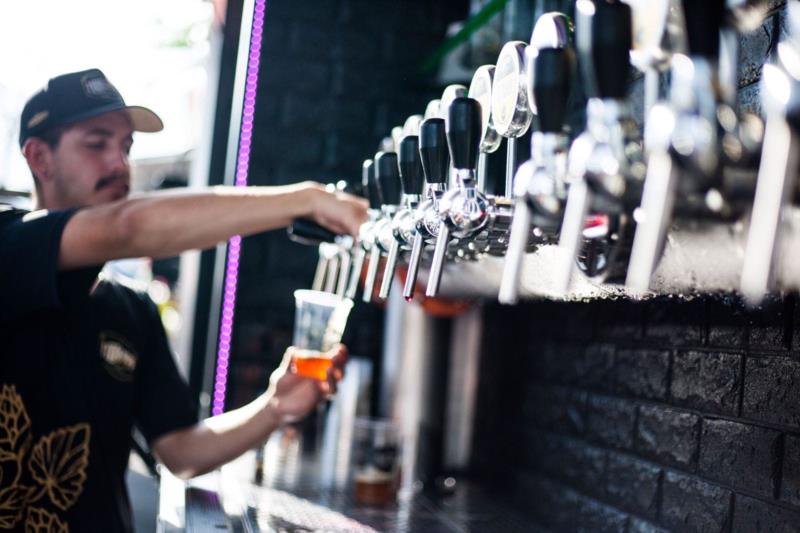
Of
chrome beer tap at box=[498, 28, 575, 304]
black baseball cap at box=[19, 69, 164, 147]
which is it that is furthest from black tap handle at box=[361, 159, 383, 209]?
black baseball cap at box=[19, 69, 164, 147]

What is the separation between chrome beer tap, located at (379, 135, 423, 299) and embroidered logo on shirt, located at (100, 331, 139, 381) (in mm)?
1209

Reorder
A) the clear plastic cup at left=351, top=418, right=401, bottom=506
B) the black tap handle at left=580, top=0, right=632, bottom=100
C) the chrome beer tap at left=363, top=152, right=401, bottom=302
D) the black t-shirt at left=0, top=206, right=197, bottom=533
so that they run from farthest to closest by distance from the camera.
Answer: the clear plastic cup at left=351, top=418, right=401, bottom=506, the black t-shirt at left=0, top=206, right=197, bottom=533, the chrome beer tap at left=363, top=152, right=401, bottom=302, the black tap handle at left=580, top=0, right=632, bottom=100

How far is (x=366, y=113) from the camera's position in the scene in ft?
10.7

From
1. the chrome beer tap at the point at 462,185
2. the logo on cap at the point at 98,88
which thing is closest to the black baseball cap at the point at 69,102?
the logo on cap at the point at 98,88

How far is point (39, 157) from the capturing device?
7.47 feet

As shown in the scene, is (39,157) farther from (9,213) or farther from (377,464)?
(377,464)

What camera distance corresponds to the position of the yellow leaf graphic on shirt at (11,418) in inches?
76.5

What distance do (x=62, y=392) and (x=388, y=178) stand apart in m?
1.11

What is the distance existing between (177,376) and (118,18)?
321 centimetres

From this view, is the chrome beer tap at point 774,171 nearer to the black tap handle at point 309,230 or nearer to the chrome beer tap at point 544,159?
the chrome beer tap at point 544,159

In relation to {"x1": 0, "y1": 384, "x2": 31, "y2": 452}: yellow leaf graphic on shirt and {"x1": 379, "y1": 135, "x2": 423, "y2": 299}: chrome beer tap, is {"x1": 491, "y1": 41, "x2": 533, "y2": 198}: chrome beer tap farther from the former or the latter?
{"x1": 0, "y1": 384, "x2": 31, "y2": 452}: yellow leaf graphic on shirt

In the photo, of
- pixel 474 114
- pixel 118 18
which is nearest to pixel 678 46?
pixel 474 114

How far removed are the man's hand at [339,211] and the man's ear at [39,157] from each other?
985 millimetres

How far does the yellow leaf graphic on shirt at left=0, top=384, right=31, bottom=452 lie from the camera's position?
6.38ft
